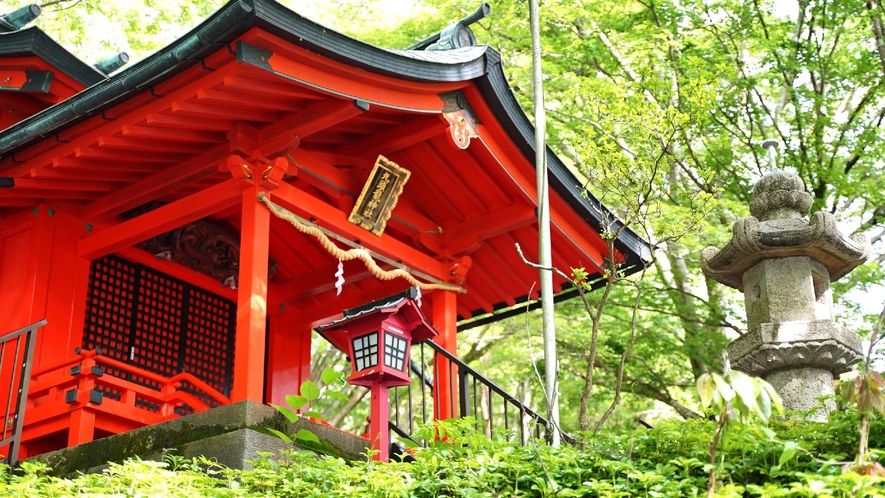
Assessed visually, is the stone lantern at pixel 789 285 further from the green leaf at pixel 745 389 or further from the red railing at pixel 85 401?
the red railing at pixel 85 401

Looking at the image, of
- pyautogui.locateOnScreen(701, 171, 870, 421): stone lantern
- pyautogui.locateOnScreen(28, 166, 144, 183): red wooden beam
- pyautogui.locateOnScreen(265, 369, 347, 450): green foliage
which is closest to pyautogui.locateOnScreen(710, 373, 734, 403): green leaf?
pyautogui.locateOnScreen(265, 369, 347, 450): green foliage

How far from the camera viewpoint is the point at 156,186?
945 cm

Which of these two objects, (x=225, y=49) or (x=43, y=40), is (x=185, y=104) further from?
(x=43, y=40)

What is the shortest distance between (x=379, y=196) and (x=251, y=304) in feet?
7.36

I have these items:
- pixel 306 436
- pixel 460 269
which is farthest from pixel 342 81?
pixel 460 269

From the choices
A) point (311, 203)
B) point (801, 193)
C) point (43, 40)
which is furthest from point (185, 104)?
point (801, 193)

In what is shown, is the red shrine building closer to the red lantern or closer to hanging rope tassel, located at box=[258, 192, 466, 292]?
hanging rope tassel, located at box=[258, 192, 466, 292]

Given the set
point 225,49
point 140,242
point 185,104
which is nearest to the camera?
point 225,49

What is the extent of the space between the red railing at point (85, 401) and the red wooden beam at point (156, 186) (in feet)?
5.51

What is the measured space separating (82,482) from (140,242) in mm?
4679

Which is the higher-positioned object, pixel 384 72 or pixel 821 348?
pixel 384 72

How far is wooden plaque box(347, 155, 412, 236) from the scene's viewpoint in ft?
32.0

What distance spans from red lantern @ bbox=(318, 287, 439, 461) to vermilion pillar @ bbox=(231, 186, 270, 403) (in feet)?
3.92

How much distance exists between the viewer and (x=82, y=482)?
6.07 m
